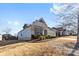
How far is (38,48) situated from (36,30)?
0.16 m

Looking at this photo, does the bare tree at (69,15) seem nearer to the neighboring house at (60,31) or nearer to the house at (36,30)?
the neighboring house at (60,31)

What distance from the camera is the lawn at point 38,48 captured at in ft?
6.79

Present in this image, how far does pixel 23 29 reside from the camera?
2094mm

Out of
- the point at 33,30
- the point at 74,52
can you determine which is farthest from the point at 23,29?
the point at 74,52

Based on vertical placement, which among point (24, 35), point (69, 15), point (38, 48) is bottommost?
point (38, 48)

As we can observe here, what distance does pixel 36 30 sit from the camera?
2.10m

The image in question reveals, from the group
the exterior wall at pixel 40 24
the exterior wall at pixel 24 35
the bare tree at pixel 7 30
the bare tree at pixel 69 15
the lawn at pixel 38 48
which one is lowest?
the lawn at pixel 38 48

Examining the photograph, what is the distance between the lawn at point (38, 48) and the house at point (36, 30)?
64 millimetres

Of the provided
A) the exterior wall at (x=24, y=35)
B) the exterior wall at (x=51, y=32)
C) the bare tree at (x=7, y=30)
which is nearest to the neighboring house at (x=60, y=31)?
the exterior wall at (x=51, y=32)

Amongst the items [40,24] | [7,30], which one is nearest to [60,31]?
[40,24]

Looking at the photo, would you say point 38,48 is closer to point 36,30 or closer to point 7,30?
point 36,30

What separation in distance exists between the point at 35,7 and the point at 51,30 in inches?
10.0

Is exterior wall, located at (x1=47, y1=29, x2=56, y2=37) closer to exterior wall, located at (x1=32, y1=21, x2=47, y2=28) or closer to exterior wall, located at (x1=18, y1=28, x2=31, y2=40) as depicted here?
exterior wall, located at (x1=32, y1=21, x2=47, y2=28)

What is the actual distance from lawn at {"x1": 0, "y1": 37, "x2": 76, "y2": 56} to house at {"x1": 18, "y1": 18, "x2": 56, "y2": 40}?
0.21 feet
